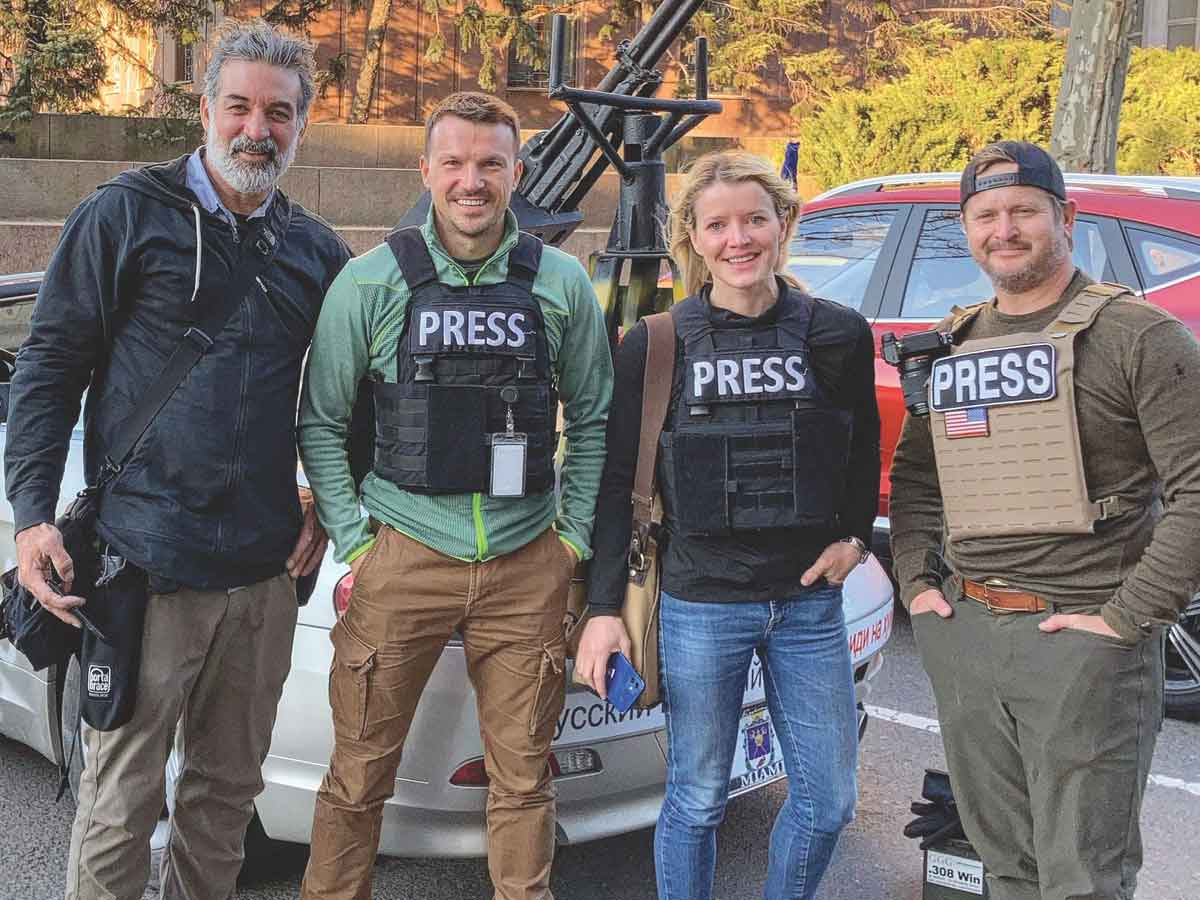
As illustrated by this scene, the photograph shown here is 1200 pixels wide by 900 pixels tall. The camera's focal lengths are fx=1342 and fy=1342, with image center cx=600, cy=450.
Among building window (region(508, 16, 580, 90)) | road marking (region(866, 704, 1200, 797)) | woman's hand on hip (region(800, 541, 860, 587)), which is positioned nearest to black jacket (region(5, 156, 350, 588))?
woman's hand on hip (region(800, 541, 860, 587))

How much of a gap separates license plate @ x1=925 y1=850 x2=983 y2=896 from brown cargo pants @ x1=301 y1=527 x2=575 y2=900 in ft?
3.21

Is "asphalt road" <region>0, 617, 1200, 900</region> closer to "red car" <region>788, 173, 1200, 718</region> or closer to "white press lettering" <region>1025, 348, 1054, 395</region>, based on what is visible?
"red car" <region>788, 173, 1200, 718</region>

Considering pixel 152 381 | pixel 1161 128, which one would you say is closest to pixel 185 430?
pixel 152 381

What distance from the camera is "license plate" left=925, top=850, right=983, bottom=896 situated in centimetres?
322

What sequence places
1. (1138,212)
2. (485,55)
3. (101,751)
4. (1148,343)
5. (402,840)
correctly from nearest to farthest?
(1148,343) → (101,751) → (402,840) → (1138,212) → (485,55)

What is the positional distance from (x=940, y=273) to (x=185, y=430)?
3.80 meters

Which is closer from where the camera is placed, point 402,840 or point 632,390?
point 632,390

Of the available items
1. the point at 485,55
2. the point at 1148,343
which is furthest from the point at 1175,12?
the point at 1148,343

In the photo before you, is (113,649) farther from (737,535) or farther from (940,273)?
(940,273)

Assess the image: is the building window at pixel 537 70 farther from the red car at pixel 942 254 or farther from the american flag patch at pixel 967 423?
the american flag patch at pixel 967 423

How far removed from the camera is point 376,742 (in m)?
2.93

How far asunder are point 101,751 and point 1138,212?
168 inches

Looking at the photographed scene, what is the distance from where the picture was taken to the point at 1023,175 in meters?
2.62

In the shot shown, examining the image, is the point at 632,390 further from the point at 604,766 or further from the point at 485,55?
the point at 485,55
